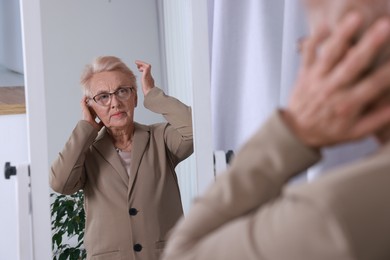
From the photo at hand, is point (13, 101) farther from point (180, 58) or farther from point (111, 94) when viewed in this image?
point (180, 58)

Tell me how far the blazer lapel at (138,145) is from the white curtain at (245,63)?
0.65ft

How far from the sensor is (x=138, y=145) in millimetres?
1571

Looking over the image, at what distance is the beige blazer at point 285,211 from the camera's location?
0.53 m

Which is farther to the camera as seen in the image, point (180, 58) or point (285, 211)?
point (180, 58)

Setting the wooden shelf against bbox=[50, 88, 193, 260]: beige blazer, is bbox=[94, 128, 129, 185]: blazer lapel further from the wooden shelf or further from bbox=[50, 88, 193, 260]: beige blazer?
the wooden shelf

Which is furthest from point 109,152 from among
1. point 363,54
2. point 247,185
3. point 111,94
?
point 363,54

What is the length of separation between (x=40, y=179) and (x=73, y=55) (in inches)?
13.8

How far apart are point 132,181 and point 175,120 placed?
7.9 inches

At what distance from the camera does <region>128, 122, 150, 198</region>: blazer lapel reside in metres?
1.56

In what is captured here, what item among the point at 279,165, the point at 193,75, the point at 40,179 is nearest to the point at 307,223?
the point at 279,165

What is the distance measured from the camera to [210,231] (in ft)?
2.12

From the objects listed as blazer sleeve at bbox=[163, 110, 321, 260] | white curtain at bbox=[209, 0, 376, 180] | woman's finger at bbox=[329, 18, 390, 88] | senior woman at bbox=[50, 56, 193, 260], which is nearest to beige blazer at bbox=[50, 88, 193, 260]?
senior woman at bbox=[50, 56, 193, 260]

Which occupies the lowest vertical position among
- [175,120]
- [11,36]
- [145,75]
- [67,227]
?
[67,227]

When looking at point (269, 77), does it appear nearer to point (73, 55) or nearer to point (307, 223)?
point (73, 55)
